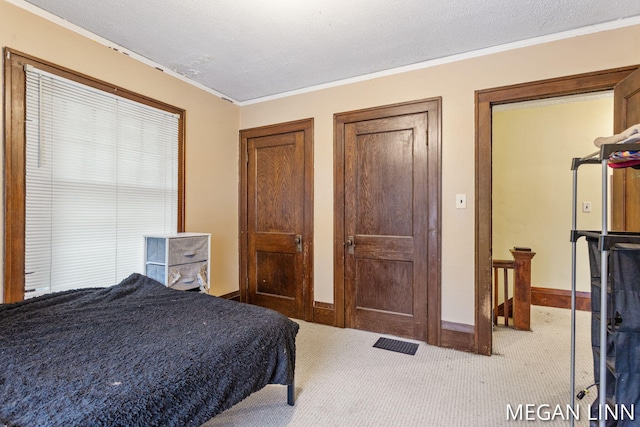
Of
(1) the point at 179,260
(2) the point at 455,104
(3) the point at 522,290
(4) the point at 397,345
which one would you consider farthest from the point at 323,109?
(3) the point at 522,290

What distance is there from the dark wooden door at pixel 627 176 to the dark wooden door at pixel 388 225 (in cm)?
116

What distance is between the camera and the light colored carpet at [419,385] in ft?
5.68

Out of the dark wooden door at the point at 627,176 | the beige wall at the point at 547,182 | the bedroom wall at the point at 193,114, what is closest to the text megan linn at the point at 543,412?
the dark wooden door at the point at 627,176

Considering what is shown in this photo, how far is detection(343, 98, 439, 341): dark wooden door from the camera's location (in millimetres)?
2736

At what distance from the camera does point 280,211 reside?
3.41 metres

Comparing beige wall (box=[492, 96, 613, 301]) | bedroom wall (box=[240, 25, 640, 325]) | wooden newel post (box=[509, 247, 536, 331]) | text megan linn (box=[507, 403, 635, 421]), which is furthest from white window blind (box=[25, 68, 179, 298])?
beige wall (box=[492, 96, 613, 301])

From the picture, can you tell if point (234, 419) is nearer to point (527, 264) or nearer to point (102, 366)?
point (102, 366)

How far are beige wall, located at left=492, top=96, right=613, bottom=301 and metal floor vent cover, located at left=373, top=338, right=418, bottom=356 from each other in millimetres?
2046

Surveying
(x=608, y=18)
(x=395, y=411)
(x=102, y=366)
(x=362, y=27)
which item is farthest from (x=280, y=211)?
(x=608, y=18)

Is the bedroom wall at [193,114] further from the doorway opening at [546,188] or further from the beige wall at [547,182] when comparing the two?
the beige wall at [547,182]

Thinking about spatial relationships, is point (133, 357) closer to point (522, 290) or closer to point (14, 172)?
point (14, 172)

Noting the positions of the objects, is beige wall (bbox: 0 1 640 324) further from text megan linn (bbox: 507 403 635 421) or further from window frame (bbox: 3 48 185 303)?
text megan linn (bbox: 507 403 635 421)

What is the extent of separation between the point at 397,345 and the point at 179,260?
6.38 ft

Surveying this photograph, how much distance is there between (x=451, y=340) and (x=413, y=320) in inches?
13.1
